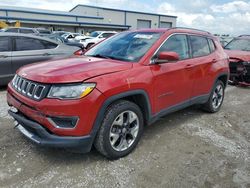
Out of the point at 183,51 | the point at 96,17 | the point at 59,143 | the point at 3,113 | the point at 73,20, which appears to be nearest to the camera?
the point at 59,143

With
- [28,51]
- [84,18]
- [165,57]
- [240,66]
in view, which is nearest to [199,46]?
[165,57]

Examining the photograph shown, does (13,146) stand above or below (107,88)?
below

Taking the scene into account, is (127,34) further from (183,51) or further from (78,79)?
(78,79)

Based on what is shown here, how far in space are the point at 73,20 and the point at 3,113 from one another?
47170mm

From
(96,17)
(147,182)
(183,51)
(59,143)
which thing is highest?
(96,17)

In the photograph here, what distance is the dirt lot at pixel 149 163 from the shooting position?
301cm

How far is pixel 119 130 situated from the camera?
11.2 feet

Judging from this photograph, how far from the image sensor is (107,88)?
10.0 feet

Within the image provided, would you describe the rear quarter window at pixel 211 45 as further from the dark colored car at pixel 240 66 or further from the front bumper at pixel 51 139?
the front bumper at pixel 51 139

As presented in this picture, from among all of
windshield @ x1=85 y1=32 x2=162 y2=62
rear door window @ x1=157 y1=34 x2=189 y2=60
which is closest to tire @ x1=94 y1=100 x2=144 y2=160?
windshield @ x1=85 y1=32 x2=162 y2=62

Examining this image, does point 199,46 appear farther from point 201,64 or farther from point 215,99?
point 215,99

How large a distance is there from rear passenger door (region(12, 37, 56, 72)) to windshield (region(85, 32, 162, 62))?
3.12m

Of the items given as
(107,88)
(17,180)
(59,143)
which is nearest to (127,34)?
(107,88)

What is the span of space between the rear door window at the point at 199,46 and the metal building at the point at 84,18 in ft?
127
